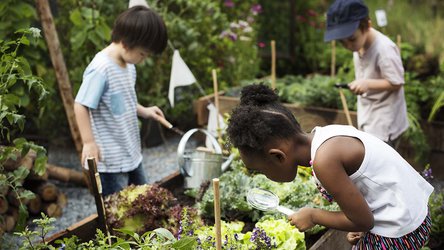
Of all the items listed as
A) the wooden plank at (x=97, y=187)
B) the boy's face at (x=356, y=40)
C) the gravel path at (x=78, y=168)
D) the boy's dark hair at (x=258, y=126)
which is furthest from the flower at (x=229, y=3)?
the boy's dark hair at (x=258, y=126)

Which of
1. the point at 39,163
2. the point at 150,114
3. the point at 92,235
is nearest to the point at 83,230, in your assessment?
the point at 92,235

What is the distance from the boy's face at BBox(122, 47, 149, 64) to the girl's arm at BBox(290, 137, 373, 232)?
5.17ft

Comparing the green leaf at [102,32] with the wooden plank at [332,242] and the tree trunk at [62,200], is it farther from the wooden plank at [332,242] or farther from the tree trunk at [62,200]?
the wooden plank at [332,242]

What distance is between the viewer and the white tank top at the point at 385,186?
1.83m

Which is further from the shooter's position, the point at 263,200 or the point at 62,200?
the point at 62,200

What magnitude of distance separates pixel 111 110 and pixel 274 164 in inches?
61.2

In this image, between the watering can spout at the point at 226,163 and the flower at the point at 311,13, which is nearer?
the watering can spout at the point at 226,163

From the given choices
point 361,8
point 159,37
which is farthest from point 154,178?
point 361,8

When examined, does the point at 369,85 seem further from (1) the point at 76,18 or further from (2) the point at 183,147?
(1) the point at 76,18

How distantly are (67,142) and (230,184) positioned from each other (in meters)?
3.45

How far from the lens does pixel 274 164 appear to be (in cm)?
184

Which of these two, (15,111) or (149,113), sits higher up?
(15,111)

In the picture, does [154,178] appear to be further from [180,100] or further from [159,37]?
[159,37]

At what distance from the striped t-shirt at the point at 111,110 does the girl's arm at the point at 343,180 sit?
162 centimetres
